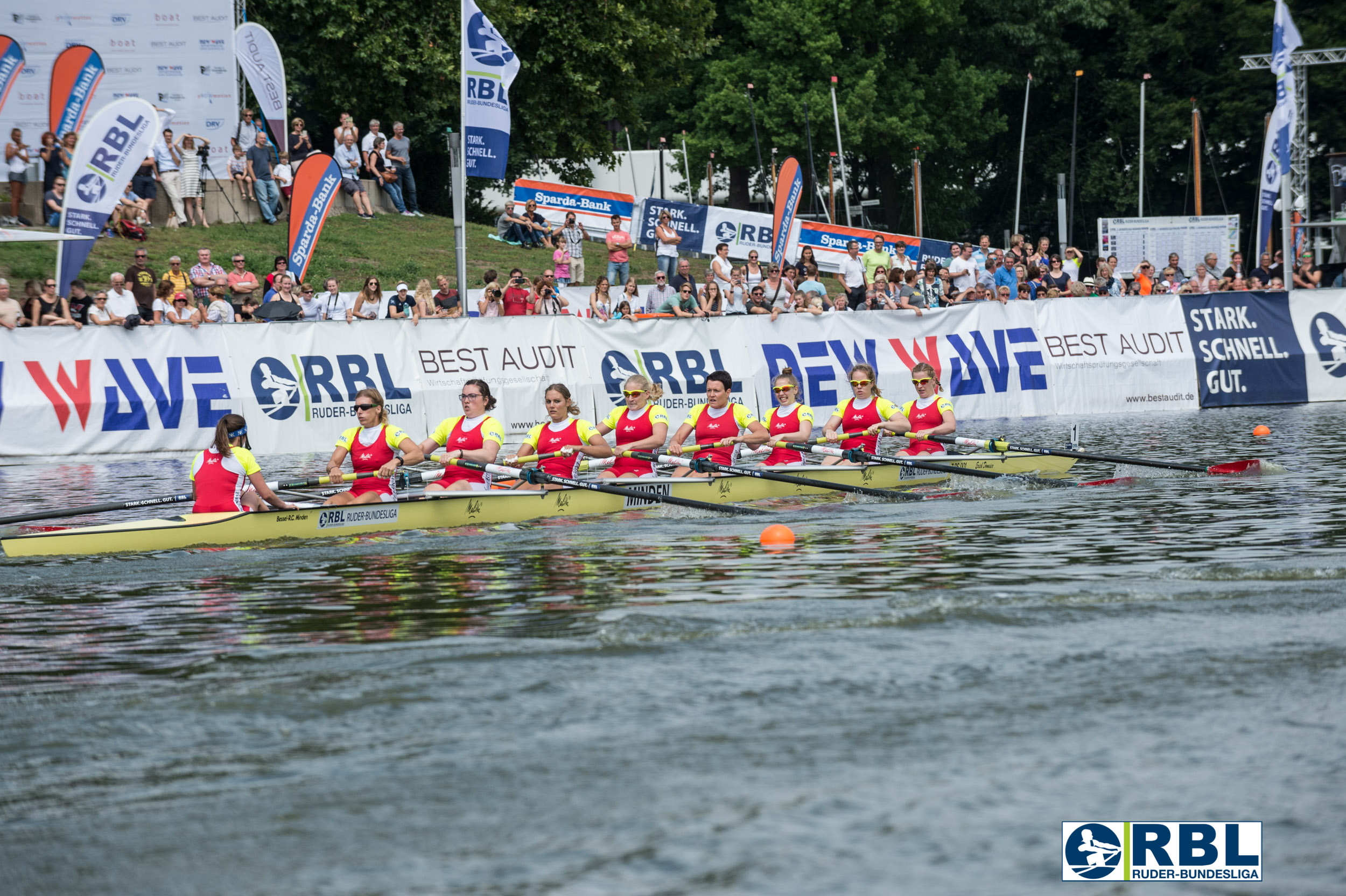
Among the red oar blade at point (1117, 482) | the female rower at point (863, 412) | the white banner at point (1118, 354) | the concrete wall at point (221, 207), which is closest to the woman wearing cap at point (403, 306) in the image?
the female rower at point (863, 412)

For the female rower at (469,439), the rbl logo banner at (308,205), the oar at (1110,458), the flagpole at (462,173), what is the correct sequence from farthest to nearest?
the rbl logo banner at (308,205) → the flagpole at (462,173) → the oar at (1110,458) → the female rower at (469,439)

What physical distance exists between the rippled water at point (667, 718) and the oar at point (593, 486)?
7.49ft

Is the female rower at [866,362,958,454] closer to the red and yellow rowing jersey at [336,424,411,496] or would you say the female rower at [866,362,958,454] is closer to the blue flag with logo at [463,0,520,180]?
the red and yellow rowing jersey at [336,424,411,496]

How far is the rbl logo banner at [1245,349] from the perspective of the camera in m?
24.0

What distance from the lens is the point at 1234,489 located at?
13625mm

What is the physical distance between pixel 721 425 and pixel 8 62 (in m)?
16.7

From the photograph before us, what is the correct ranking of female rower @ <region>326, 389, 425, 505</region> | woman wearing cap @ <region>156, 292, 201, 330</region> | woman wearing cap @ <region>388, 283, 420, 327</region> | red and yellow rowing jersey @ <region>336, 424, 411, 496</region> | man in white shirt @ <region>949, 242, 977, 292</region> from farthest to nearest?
man in white shirt @ <region>949, 242, 977, 292</region> < woman wearing cap @ <region>388, 283, 420, 327</region> < woman wearing cap @ <region>156, 292, 201, 330</region> < red and yellow rowing jersey @ <region>336, 424, 411, 496</region> < female rower @ <region>326, 389, 425, 505</region>

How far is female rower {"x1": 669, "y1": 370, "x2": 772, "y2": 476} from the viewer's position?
48.6 feet

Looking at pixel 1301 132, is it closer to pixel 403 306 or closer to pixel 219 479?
pixel 403 306

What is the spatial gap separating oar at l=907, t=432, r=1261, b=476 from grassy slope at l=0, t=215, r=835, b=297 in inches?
602

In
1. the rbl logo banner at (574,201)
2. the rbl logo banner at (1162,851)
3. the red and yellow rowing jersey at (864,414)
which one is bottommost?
the rbl logo banner at (1162,851)

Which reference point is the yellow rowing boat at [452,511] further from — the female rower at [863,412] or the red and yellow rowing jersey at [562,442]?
the female rower at [863,412]

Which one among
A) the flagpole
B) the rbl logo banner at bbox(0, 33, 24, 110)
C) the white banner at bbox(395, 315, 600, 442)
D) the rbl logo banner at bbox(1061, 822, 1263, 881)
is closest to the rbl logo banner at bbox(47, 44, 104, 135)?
the rbl logo banner at bbox(0, 33, 24, 110)

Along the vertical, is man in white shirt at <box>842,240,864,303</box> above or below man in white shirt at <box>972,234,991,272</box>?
below
